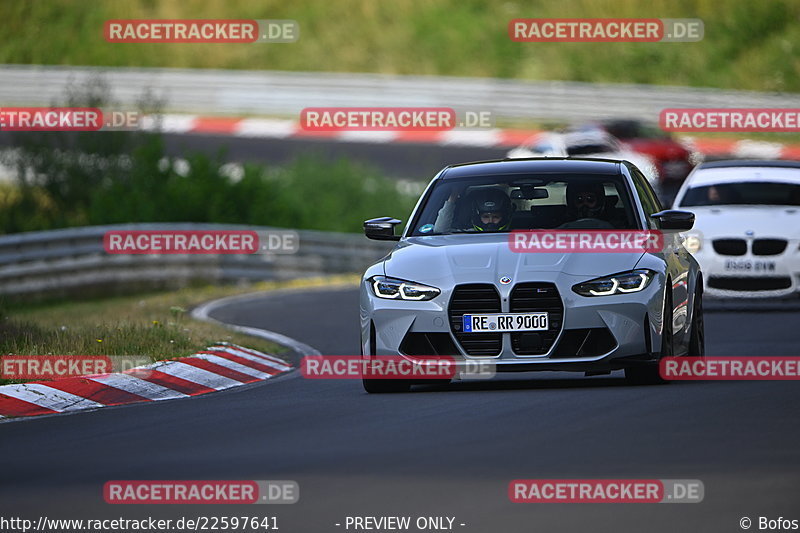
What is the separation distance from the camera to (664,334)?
11.6 meters

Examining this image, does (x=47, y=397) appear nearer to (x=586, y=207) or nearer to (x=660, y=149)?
(x=586, y=207)

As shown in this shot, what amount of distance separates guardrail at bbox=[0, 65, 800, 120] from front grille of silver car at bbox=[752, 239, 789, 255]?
20.7 meters

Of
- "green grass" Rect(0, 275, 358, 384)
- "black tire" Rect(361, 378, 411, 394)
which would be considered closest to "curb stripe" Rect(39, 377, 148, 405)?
"green grass" Rect(0, 275, 358, 384)

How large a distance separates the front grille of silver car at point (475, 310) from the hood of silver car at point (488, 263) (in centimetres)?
7

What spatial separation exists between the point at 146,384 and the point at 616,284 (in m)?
3.38

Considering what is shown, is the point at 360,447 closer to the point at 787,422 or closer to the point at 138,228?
the point at 787,422

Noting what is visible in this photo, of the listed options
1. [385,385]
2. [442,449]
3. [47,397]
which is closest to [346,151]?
[385,385]

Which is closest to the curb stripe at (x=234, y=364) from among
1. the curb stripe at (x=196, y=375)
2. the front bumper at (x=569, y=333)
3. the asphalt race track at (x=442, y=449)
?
the curb stripe at (x=196, y=375)

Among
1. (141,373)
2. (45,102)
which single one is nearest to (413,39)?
(45,102)

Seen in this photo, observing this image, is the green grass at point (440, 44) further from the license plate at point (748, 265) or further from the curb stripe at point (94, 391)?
the curb stripe at point (94, 391)

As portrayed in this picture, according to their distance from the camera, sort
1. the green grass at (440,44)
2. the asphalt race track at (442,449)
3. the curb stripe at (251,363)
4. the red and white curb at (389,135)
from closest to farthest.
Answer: the asphalt race track at (442,449) < the curb stripe at (251,363) < the red and white curb at (389,135) < the green grass at (440,44)

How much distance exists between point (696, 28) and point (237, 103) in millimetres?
12327

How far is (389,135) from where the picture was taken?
134ft

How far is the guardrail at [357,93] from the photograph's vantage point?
131 feet
